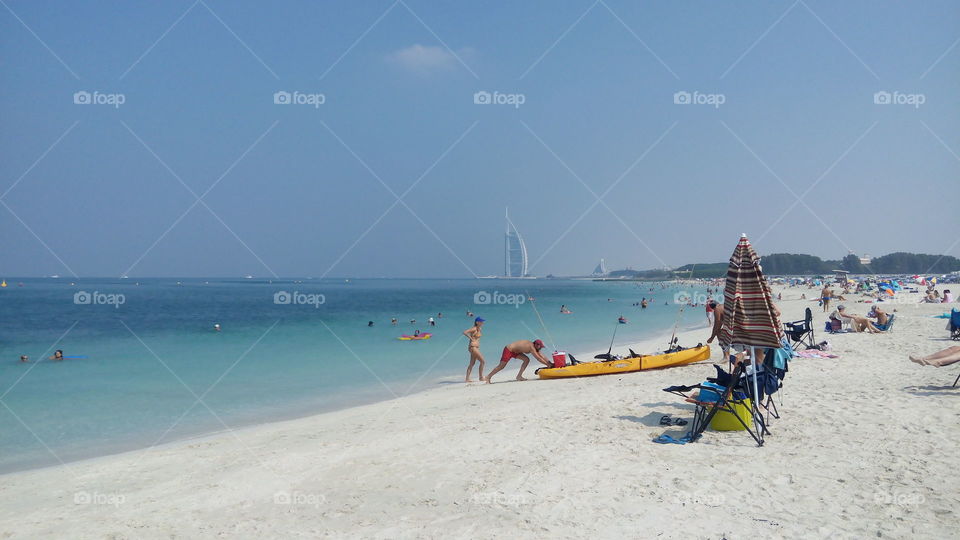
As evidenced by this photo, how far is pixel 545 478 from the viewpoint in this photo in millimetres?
5438

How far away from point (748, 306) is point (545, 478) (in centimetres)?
314

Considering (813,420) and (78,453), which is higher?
(813,420)

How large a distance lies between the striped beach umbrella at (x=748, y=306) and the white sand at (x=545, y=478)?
110 centimetres

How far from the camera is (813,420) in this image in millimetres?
6961

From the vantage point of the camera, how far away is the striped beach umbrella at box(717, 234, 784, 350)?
643cm

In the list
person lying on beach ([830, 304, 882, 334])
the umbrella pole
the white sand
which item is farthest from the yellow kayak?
person lying on beach ([830, 304, 882, 334])

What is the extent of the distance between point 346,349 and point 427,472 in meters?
16.1

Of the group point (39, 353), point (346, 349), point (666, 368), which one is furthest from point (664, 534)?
point (39, 353)

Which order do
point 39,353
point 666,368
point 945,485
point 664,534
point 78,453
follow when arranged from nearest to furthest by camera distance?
point 664,534 < point 945,485 < point 78,453 < point 666,368 < point 39,353

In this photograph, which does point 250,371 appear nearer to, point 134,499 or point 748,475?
point 134,499

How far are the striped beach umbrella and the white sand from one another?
3.61 ft

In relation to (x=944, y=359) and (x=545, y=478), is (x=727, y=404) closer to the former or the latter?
(x=545, y=478)

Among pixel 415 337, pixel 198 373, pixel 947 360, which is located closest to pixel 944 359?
pixel 947 360

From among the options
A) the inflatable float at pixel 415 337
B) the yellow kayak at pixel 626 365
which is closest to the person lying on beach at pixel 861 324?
the yellow kayak at pixel 626 365
